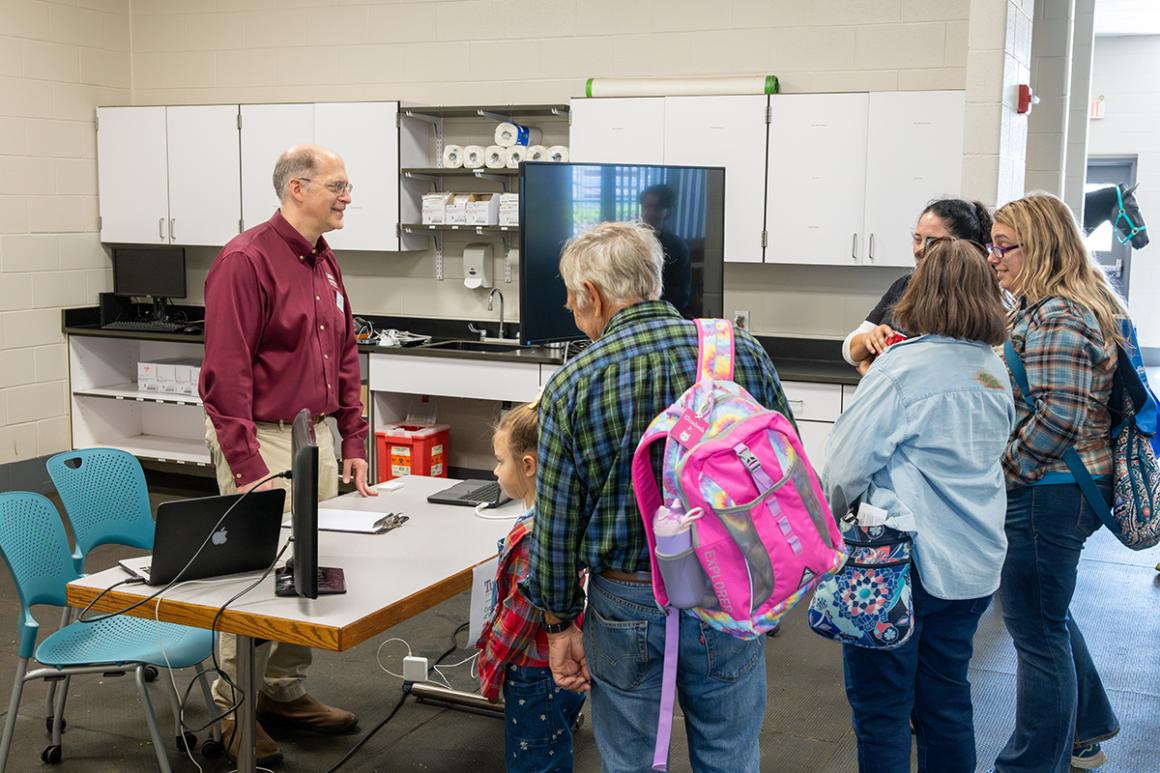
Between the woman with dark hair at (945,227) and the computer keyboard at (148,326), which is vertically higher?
the woman with dark hair at (945,227)

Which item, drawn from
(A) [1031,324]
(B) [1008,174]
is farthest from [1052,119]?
(A) [1031,324]

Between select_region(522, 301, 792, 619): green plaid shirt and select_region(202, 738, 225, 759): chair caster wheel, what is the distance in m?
1.66

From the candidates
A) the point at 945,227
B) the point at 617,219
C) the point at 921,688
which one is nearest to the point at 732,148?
the point at 617,219

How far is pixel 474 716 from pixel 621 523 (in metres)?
1.84

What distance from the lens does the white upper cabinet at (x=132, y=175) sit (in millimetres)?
6382

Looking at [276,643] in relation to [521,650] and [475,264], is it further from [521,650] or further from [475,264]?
[475,264]

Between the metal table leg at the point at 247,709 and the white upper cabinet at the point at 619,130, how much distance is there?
11.1ft

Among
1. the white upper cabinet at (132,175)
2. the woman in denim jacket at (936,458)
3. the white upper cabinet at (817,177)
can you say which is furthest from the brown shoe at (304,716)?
the white upper cabinet at (132,175)

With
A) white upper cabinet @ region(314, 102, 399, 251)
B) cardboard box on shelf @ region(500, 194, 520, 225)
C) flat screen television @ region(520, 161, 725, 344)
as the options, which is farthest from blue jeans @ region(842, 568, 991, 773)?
white upper cabinet @ region(314, 102, 399, 251)

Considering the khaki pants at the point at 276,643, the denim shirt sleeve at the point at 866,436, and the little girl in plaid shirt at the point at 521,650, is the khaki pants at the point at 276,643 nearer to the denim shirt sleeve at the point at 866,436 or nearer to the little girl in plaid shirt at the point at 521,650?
the little girl in plaid shirt at the point at 521,650

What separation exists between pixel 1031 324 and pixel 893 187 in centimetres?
252

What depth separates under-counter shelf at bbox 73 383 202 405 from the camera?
20.5 feet

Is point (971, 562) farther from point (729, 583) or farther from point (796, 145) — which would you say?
point (796, 145)

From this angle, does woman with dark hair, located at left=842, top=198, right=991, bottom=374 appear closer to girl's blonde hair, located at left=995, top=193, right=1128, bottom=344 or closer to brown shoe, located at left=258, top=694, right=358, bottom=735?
girl's blonde hair, located at left=995, top=193, right=1128, bottom=344
